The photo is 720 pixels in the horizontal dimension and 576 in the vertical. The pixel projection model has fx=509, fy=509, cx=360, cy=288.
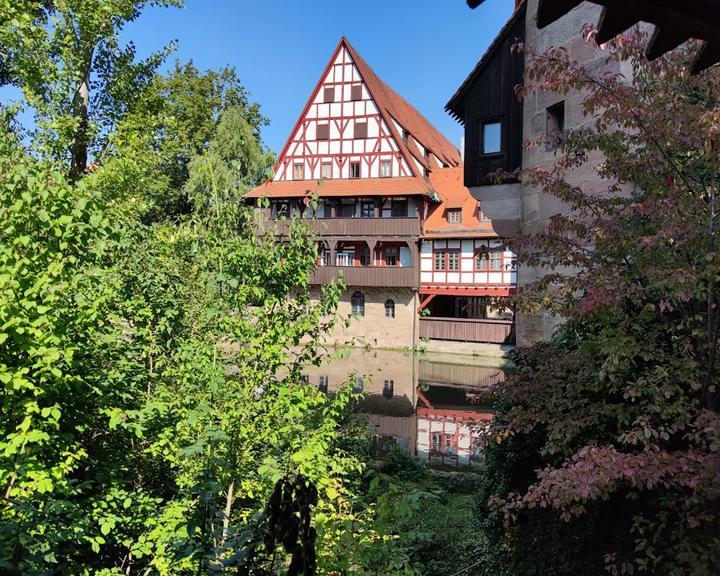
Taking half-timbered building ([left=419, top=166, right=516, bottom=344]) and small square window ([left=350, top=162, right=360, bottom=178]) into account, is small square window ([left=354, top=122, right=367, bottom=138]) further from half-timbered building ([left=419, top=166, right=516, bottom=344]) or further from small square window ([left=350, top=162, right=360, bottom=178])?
half-timbered building ([left=419, top=166, right=516, bottom=344])

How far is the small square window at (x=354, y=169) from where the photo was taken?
27.7 meters

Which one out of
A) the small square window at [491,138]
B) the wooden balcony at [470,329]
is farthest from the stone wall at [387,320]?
the small square window at [491,138]

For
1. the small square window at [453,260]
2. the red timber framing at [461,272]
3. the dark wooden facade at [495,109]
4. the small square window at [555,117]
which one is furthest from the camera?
the small square window at [453,260]

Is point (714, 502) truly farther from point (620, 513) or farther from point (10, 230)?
point (10, 230)

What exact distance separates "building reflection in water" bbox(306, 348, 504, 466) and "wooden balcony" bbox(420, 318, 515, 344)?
131 centimetres

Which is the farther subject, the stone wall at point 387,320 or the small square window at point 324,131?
the small square window at point 324,131

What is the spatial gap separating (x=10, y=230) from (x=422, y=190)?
24338 millimetres

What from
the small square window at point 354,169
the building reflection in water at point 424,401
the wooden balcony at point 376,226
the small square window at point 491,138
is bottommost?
the building reflection in water at point 424,401

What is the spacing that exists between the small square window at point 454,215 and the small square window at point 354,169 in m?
5.39

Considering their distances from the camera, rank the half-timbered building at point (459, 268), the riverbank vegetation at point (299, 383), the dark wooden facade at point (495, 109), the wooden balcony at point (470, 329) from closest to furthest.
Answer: the riverbank vegetation at point (299, 383)
the dark wooden facade at point (495, 109)
the wooden balcony at point (470, 329)
the half-timbered building at point (459, 268)

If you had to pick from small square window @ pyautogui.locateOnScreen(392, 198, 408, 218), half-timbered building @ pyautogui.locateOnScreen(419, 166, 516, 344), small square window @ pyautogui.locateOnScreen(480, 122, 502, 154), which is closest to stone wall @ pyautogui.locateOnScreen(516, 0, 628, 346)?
small square window @ pyautogui.locateOnScreen(480, 122, 502, 154)

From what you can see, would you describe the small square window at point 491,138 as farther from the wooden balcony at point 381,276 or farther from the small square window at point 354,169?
the small square window at point 354,169

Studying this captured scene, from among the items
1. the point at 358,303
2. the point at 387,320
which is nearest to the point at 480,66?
the point at 387,320

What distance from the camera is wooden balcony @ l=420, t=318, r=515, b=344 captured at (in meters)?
24.3
